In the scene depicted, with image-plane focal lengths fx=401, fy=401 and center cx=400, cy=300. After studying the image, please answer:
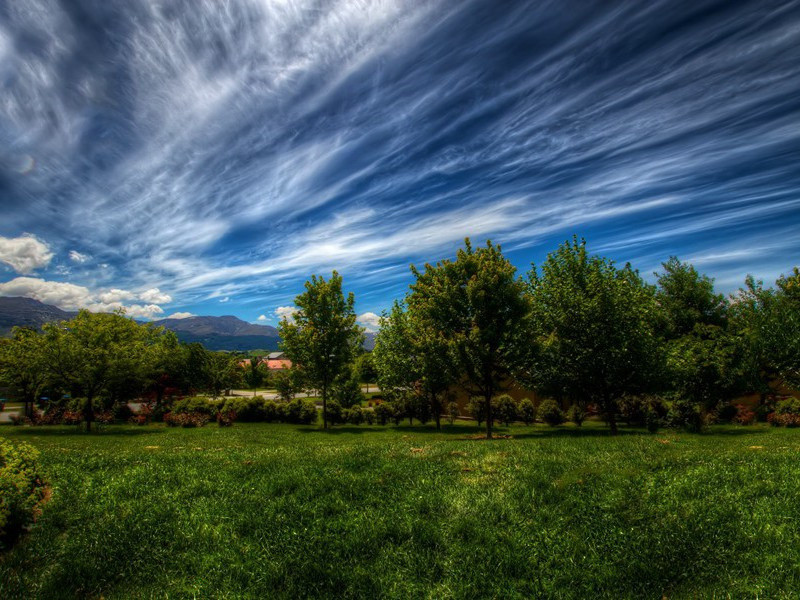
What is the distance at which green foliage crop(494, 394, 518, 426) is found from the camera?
1310 inches

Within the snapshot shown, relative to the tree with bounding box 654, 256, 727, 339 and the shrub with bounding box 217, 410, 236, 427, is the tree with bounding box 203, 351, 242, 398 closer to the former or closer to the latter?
the shrub with bounding box 217, 410, 236, 427

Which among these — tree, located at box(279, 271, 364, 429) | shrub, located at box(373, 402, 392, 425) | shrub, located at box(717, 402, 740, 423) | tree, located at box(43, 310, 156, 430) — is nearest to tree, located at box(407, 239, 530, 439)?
tree, located at box(279, 271, 364, 429)

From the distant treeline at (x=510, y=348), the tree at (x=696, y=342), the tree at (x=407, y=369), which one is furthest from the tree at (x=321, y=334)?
the tree at (x=696, y=342)

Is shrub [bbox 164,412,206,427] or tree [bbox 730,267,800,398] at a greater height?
tree [bbox 730,267,800,398]

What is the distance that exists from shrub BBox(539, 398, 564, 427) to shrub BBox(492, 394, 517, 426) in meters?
2.25

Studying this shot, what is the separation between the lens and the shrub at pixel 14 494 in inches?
254

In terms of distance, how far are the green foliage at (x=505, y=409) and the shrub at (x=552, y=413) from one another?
224 centimetres

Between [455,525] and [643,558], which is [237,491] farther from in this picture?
[643,558]

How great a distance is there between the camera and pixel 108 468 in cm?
1022

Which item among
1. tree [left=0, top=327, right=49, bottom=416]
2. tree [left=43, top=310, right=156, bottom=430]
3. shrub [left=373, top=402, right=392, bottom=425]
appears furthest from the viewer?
shrub [left=373, top=402, right=392, bottom=425]

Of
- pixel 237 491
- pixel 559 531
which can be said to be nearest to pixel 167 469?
pixel 237 491

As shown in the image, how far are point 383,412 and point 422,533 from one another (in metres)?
29.3

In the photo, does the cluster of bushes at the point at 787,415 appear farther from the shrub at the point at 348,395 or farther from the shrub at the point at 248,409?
the shrub at the point at 248,409

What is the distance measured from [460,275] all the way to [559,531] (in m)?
16.9
